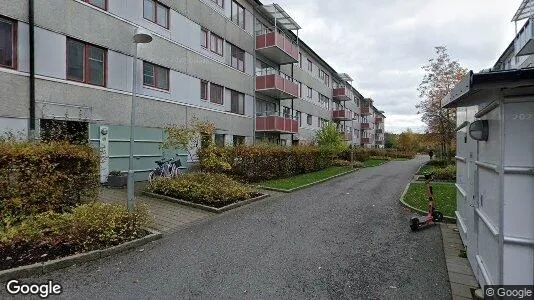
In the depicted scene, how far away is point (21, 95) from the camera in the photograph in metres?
10.3

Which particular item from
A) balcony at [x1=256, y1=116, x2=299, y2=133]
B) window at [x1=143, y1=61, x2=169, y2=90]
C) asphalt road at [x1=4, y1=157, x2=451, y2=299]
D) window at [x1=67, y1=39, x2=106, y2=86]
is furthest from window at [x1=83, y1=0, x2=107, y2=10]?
balcony at [x1=256, y1=116, x2=299, y2=133]

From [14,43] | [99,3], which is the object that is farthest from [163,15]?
[14,43]

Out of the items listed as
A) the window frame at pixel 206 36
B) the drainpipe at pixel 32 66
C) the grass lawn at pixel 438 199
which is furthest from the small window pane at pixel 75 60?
the grass lawn at pixel 438 199

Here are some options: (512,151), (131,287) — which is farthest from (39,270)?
(512,151)

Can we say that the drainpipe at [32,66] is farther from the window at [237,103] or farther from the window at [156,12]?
the window at [237,103]

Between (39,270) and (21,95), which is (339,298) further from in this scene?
(21,95)

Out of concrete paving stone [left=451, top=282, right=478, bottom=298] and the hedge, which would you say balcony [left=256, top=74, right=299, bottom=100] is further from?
concrete paving stone [left=451, top=282, right=478, bottom=298]

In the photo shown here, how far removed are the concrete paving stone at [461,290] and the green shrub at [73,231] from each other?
5.70 m

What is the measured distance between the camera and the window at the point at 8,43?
9.91 meters

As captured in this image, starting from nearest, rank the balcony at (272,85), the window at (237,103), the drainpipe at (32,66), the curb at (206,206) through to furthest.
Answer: the curb at (206,206) < the drainpipe at (32,66) < the window at (237,103) < the balcony at (272,85)

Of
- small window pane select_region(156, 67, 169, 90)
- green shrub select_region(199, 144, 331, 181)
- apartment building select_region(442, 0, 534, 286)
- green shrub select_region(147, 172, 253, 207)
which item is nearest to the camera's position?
apartment building select_region(442, 0, 534, 286)

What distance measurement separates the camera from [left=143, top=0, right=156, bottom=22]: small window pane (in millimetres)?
15125

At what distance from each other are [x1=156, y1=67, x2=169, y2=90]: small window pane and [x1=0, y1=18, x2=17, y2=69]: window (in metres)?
6.14

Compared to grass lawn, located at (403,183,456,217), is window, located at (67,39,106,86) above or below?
above
